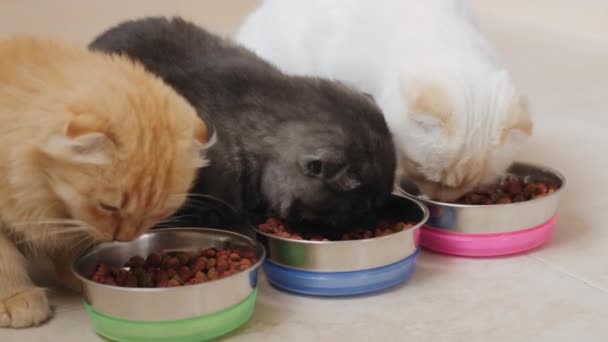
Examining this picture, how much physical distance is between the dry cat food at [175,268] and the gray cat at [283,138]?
19 centimetres

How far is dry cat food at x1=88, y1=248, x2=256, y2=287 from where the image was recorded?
4.97ft

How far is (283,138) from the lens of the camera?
5.67ft

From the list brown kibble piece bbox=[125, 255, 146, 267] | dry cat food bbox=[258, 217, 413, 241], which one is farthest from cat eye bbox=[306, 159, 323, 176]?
brown kibble piece bbox=[125, 255, 146, 267]

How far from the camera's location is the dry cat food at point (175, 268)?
1514 mm

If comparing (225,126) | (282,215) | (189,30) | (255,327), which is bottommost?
(255,327)

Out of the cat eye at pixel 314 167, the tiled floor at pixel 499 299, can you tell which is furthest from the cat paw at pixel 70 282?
the cat eye at pixel 314 167

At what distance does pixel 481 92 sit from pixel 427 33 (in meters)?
0.26

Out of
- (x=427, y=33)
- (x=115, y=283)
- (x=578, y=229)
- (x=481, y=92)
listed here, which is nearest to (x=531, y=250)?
(x=578, y=229)

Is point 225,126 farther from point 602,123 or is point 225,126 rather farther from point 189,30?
point 602,123

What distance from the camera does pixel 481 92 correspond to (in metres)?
1.81

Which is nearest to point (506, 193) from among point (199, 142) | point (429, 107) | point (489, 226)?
point (489, 226)

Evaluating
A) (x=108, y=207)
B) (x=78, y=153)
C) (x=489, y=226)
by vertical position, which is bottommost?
(x=489, y=226)

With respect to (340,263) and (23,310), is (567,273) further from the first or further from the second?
(23,310)

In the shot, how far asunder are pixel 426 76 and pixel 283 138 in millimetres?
361
